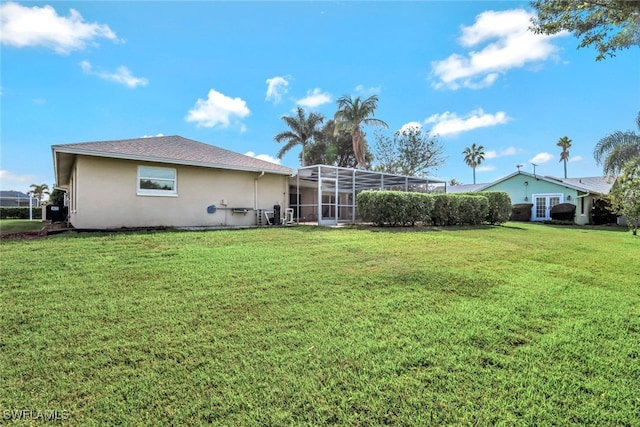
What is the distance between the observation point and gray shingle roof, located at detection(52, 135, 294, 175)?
10.0m

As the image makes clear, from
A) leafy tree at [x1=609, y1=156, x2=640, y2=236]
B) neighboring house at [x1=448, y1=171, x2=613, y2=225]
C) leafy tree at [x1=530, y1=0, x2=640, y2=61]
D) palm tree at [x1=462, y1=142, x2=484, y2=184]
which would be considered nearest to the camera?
leafy tree at [x1=530, y1=0, x2=640, y2=61]

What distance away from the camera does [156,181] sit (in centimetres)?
1148

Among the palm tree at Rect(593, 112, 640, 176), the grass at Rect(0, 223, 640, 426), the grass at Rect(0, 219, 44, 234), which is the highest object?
the palm tree at Rect(593, 112, 640, 176)

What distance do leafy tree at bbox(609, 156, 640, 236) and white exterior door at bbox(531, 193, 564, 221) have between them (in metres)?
11.6

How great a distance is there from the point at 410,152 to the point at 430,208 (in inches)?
800

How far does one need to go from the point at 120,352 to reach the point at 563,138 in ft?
191

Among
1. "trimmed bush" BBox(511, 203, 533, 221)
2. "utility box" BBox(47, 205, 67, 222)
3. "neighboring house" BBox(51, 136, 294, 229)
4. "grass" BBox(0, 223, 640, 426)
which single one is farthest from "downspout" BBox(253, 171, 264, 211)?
"trimmed bush" BBox(511, 203, 533, 221)

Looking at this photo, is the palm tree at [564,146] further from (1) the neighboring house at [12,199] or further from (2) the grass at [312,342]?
(1) the neighboring house at [12,199]

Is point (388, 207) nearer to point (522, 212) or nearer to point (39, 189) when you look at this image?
point (522, 212)

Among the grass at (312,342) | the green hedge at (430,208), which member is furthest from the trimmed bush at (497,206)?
the grass at (312,342)

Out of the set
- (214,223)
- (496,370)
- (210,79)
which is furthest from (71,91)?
(496,370)

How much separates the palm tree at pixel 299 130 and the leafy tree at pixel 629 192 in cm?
2458

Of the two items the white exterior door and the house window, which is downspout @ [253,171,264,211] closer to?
the house window

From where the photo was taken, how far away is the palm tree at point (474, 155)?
1948 inches
